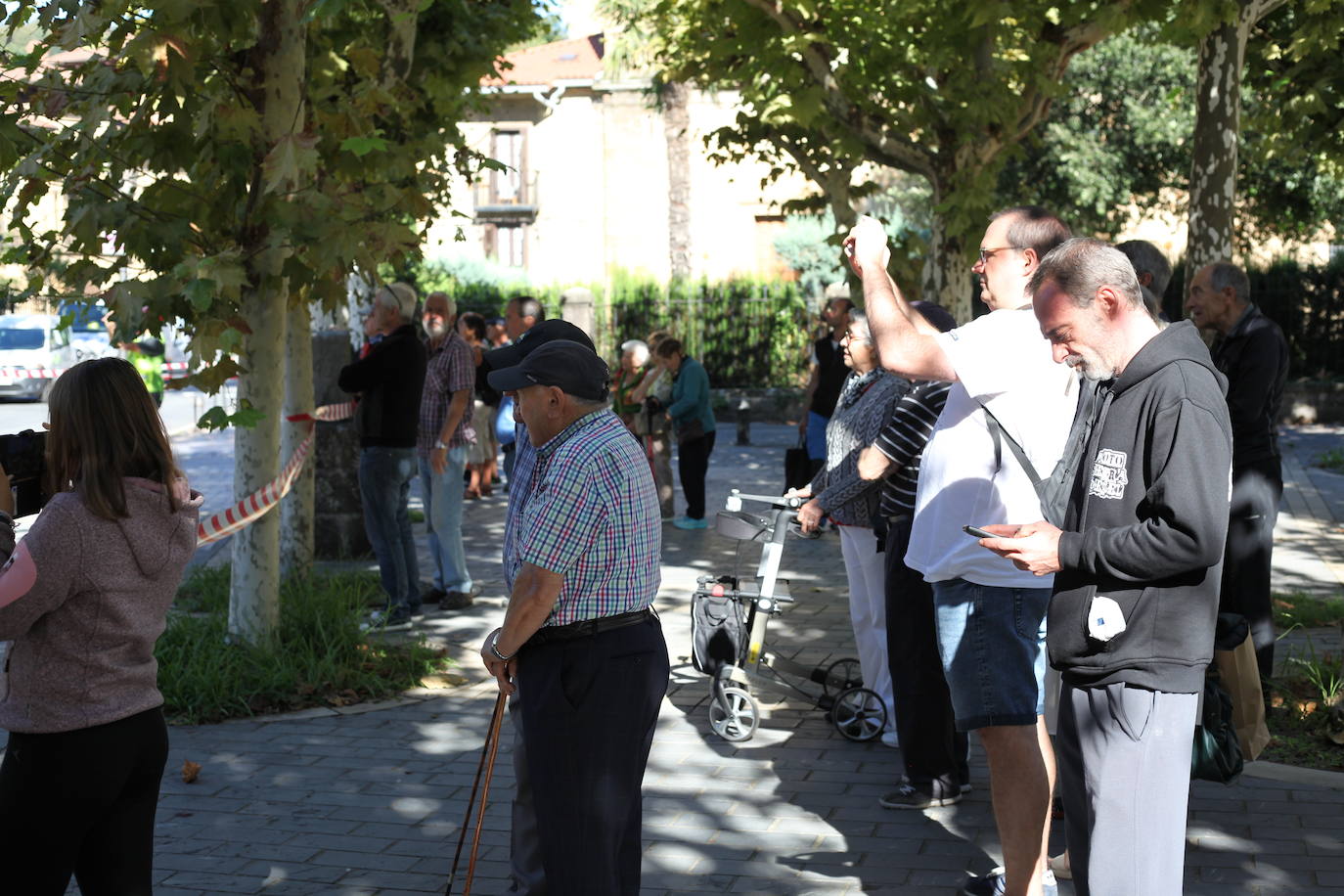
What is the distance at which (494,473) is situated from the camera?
54.9 feet

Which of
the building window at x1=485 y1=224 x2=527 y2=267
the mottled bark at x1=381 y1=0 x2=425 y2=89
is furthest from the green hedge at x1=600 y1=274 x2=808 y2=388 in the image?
the building window at x1=485 y1=224 x2=527 y2=267

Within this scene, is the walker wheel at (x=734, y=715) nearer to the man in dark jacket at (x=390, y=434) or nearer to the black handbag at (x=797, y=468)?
the man in dark jacket at (x=390, y=434)

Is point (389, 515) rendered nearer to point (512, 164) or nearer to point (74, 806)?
point (74, 806)

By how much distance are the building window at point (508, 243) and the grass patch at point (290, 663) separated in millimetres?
41754

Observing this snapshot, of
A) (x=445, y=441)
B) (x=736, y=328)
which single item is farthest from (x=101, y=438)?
(x=736, y=328)

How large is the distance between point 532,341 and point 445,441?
5275 mm

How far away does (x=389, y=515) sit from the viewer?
8.95 metres

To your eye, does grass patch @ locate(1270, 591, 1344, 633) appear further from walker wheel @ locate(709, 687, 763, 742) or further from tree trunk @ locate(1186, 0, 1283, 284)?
walker wheel @ locate(709, 687, 763, 742)

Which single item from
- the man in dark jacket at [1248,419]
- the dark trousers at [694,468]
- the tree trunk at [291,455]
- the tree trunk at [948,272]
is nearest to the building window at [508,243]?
the dark trousers at [694,468]

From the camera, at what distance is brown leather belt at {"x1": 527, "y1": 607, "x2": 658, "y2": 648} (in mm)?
3838

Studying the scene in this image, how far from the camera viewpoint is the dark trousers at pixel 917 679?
5461mm

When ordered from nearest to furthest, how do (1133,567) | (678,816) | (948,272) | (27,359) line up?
1. (1133,567)
2. (678,816)
3. (948,272)
4. (27,359)

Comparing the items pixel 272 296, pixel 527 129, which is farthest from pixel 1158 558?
pixel 527 129

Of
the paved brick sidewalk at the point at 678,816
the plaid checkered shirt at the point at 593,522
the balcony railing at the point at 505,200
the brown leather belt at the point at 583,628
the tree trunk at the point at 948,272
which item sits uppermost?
the balcony railing at the point at 505,200
